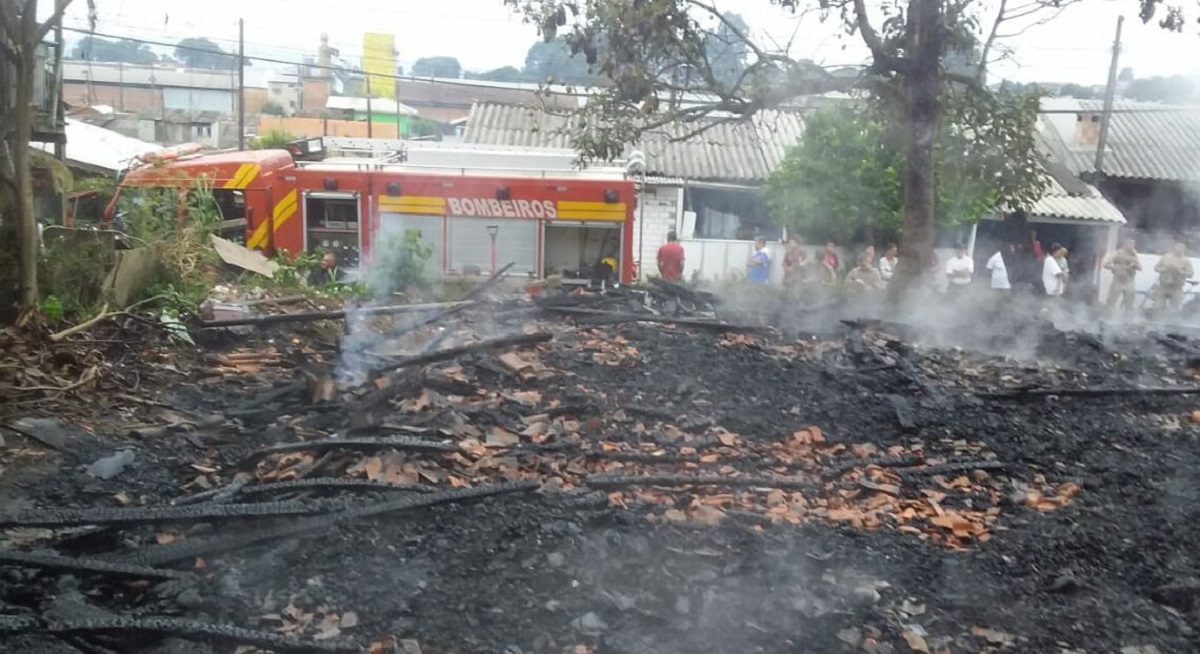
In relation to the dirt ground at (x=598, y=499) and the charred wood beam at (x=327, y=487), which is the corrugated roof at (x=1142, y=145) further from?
the charred wood beam at (x=327, y=487)

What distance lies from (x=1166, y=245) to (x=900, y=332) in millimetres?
14225

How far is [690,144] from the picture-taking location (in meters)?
20.6

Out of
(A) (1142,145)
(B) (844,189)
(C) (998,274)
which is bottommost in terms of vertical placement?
(C) (998,274)

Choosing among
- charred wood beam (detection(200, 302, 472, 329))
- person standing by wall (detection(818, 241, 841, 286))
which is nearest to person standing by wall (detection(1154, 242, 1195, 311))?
person standing by wall (detection(818, 241, 841, 286))

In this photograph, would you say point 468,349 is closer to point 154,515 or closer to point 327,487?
point 327,487

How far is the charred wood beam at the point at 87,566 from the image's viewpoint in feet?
13.5

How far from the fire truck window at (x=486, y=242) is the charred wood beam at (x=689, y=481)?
30.2 feet

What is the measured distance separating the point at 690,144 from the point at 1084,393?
14024 millimetres

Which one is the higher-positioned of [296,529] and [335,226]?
[335,226]

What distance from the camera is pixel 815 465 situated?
5.81 m

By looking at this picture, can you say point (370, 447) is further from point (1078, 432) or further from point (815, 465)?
point (1078, 432)

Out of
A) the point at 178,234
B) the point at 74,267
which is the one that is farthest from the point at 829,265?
the point at 74,267

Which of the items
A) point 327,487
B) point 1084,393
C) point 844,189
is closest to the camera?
point 327,487

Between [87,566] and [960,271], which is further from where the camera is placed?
[960,271]
